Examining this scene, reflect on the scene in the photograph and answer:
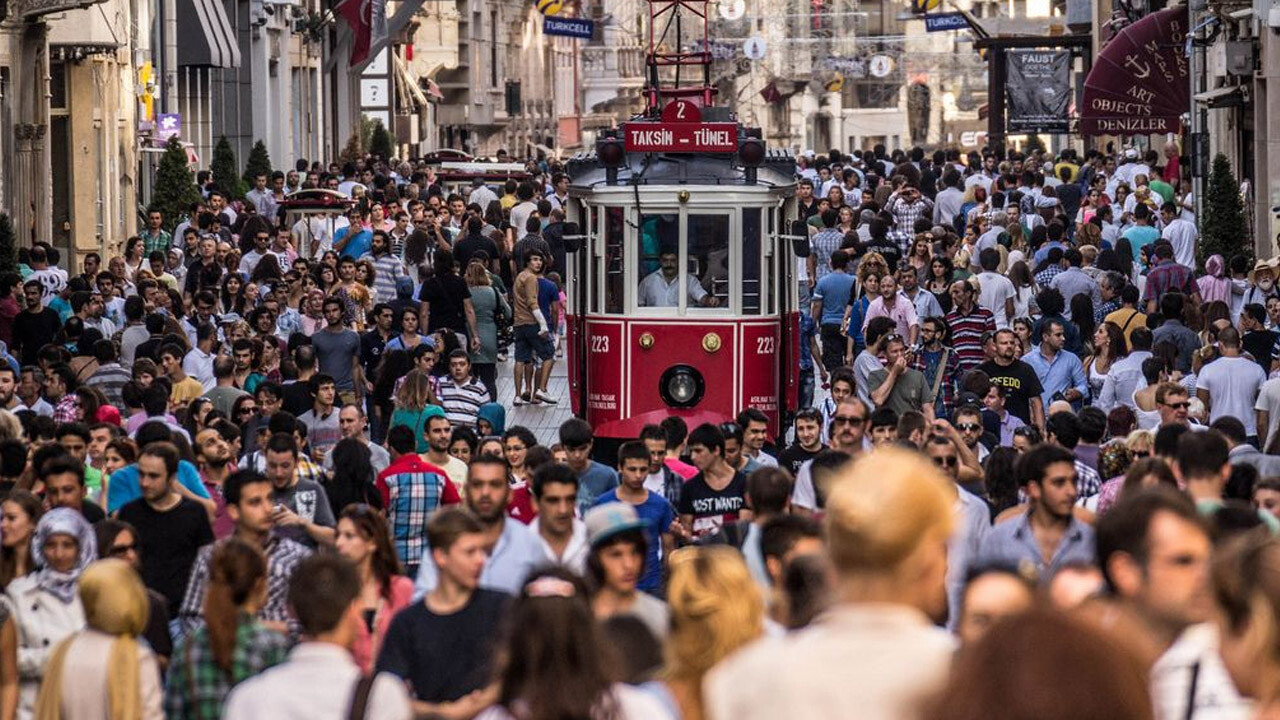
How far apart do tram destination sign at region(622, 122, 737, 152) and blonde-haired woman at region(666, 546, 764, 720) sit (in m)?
12.6

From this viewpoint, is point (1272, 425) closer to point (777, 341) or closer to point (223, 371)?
point (777, 341)

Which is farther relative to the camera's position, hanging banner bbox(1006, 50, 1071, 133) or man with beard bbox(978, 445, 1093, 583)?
hanging banner bbox(1006, 50, 1071, 133)

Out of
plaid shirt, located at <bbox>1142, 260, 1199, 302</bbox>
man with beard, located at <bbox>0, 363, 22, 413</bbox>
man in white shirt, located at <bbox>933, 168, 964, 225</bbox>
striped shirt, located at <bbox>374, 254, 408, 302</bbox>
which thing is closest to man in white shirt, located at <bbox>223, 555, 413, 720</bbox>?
man with beard, located at <bbox>0, 363, 22, 413</bbox>

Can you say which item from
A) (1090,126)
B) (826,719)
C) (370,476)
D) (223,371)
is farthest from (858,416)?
(1090,126)

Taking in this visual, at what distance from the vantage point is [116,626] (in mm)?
8156

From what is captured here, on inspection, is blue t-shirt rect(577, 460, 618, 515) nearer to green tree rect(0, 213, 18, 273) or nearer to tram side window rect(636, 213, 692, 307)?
tram side window rect(636, 213, 692, 307)

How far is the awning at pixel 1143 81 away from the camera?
128ft

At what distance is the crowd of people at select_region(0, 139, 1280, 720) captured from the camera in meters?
5.14

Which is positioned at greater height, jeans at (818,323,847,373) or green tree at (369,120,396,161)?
green tree at (369,120,396,161)

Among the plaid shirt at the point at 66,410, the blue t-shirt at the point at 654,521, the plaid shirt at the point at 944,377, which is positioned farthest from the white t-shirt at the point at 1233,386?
the plaid shirt at the point at 66,410

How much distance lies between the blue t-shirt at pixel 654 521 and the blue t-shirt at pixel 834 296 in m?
11.2

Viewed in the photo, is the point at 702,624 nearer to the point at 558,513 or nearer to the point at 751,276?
the point at 558,513

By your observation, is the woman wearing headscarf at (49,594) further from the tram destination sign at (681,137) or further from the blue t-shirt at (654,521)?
the tram destination sign at (681,137)

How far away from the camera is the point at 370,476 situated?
13555mm
